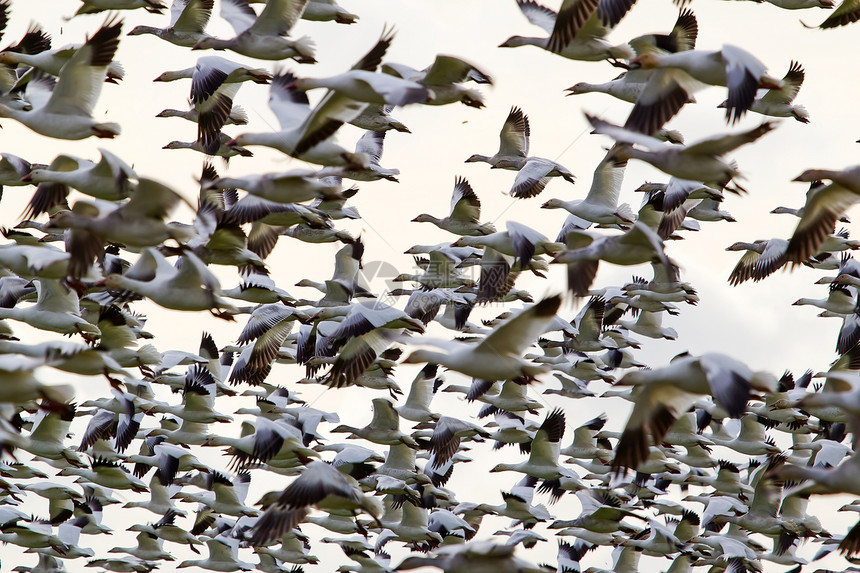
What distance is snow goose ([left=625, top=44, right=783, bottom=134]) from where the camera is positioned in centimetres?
952

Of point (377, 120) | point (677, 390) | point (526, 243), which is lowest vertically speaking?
point (526, 243)

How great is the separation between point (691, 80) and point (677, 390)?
2.93 metres

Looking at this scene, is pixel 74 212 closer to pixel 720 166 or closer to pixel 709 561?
pixel 720 166

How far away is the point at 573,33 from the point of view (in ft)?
35.2

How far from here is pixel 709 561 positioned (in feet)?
60.0

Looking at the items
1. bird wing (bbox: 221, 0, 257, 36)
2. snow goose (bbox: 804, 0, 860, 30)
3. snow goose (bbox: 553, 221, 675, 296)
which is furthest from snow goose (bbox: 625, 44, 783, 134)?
bird wing (bbox: 221, 0, 257, 36)

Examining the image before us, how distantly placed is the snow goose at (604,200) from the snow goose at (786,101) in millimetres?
1746

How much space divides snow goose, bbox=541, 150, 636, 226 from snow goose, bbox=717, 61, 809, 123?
1.75 metres

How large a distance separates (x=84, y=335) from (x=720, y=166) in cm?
706

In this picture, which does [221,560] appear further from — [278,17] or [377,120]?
[278,17]

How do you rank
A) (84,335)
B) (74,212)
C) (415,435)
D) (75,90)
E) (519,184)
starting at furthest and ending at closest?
(415,435)
(519,184)
(84,335)
(75,90)
(74,212)

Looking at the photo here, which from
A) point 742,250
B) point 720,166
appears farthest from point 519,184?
point 720,166

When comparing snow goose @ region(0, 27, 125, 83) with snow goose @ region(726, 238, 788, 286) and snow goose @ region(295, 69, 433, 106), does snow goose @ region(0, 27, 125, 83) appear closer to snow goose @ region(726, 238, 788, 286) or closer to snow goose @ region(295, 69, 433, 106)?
snow goose @ region(295, 69, 433, 106)

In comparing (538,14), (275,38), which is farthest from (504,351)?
(538,14)
